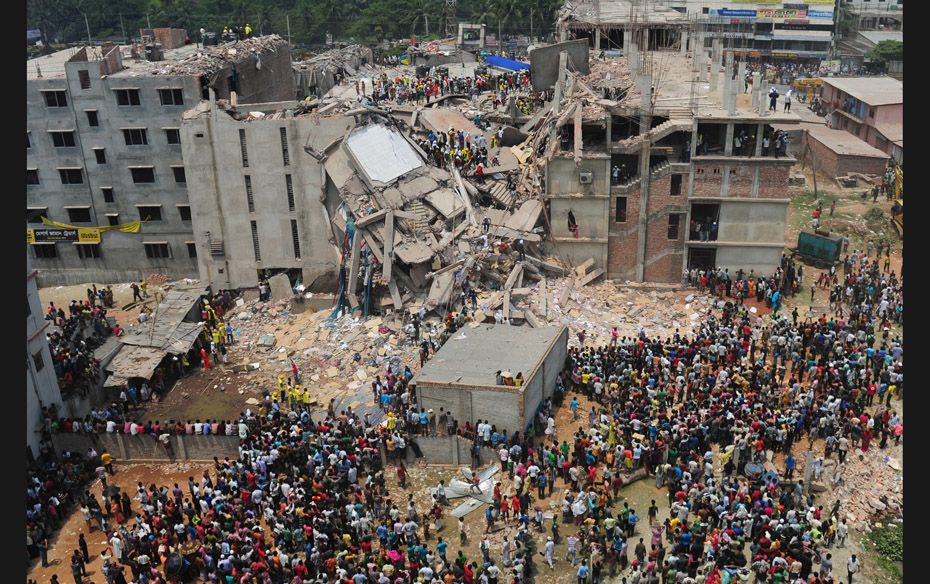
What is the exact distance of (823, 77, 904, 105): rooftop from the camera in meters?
61.1

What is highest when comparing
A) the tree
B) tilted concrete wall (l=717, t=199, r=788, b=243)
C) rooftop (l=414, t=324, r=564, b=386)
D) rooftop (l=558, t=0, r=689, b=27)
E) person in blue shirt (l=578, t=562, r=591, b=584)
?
rooftop (l=558, t=0, r=689, b=27)

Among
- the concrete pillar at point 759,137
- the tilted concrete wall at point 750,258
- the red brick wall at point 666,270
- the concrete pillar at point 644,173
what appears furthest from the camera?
the red brick wall at point 666,270

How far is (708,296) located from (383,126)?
55.1 feet

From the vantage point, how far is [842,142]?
6012 cm

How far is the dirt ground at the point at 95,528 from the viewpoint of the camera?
981 inches

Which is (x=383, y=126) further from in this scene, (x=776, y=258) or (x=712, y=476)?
(x=712, y=476)

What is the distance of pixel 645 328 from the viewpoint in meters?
35.6

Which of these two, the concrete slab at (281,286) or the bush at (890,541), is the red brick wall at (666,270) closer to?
the bush at (890,541)

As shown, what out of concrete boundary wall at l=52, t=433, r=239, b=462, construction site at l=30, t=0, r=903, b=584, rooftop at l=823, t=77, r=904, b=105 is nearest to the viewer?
construction site at l=30, t=0, r=903, b=584

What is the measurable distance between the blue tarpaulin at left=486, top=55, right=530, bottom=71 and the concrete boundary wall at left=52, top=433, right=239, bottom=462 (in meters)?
41.4

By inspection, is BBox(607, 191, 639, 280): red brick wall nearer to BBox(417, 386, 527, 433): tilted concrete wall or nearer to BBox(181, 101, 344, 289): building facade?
BBox(181, 101, 344, 289): building facade

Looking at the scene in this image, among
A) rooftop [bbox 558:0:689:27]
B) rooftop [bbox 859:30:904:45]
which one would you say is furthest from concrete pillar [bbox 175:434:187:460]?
rooftop [bbox 859:30:904:45]

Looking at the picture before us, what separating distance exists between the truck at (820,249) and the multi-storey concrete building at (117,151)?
100 ft

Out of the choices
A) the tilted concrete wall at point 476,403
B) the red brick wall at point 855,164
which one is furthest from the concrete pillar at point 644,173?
the red brick wall at point 855,164
